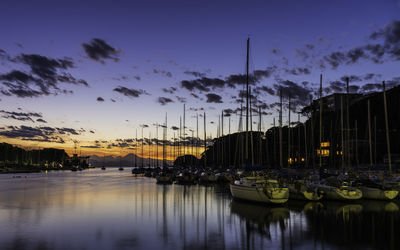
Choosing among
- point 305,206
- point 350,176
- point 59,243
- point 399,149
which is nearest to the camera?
point 59,243

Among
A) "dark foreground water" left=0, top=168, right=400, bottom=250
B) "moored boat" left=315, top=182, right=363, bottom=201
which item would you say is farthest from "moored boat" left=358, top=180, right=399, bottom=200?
"moored boat" left=315, top=182, right=363, bottom=201

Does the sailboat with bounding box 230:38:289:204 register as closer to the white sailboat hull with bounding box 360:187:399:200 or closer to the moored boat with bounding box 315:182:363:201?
the moored boat with bounding box 315:182:363:201

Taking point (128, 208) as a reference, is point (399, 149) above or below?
above

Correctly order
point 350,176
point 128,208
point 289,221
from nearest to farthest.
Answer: point 289,221, point 128,208, point 350,176

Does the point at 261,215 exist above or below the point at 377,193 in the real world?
below

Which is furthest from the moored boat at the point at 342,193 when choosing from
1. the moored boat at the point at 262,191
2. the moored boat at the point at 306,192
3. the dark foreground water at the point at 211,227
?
the moored boat at the point at 262,191

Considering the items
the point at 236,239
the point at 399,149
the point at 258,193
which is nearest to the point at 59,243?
the point at 236,239

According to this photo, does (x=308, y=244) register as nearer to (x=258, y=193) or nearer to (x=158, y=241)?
(x=158, y=241)

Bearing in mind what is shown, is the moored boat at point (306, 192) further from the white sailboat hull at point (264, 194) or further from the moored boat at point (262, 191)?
the white sailboat hull at point (264, 194)

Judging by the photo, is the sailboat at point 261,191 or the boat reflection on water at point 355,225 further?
the sailboat at point 261,191

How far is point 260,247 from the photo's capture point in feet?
45.1

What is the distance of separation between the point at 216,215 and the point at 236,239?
804 centimetres

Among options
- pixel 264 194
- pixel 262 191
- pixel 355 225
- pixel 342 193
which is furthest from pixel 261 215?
pixel 342 193

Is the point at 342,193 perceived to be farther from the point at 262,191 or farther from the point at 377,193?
the point at 262,191
